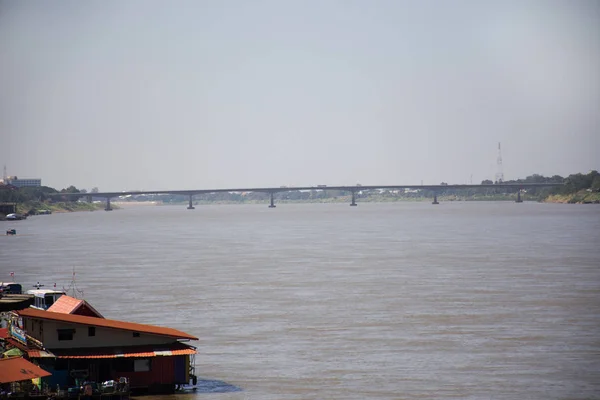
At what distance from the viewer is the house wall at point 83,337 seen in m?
38.6

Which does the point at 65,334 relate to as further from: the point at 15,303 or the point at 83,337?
the point at 15,303

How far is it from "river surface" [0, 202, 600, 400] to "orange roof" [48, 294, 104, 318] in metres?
5.91

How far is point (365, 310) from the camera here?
59.2 meters

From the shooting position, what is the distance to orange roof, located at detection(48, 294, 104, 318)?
42.8 metres

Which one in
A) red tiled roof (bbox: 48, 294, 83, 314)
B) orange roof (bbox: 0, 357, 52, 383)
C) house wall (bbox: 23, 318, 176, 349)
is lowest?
orange roof (bbox: 0, 357, 52, 383)

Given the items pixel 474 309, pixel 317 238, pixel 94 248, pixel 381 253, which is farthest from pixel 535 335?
pixel 317 238

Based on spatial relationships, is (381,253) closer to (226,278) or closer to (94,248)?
(226,278)

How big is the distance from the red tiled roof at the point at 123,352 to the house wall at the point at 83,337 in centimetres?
22

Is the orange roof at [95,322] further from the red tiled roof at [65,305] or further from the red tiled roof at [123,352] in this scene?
the red tiled roof at [65,305]

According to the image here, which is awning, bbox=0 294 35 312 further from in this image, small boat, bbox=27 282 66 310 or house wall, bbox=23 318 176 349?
house wall, bbox=23 318 176 349

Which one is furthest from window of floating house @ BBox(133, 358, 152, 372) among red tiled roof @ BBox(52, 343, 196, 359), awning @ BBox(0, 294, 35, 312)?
awning @ BBox(0, 294, 35, 312)

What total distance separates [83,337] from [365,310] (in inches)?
949

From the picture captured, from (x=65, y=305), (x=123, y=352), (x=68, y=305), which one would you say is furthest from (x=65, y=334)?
(x=65, y=305)

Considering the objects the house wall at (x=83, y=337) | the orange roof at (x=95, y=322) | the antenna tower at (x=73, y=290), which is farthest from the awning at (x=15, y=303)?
the antenna tower at (x=73, y=290)
